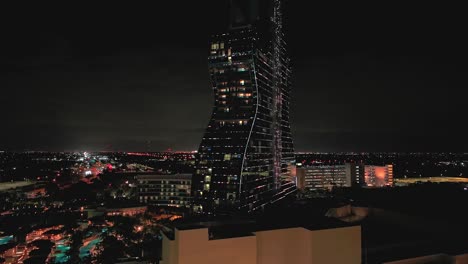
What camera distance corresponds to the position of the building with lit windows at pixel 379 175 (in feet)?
235

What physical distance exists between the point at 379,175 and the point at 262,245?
67913mm

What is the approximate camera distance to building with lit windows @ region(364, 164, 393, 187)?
235 feet

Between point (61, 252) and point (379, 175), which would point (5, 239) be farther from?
point (379, 175)

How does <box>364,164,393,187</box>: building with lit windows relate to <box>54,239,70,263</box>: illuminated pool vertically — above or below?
above

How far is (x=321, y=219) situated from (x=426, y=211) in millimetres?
17261

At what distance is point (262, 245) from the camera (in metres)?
12.9

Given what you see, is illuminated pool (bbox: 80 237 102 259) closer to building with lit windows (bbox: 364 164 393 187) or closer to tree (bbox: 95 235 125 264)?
tree (bbox: 95 235 125 264)

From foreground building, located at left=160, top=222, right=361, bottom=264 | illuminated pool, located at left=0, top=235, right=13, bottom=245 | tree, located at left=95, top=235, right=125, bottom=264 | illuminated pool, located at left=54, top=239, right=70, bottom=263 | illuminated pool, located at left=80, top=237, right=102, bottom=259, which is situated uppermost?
foreground building, located at left=160, top=222, right=361, bottom=264

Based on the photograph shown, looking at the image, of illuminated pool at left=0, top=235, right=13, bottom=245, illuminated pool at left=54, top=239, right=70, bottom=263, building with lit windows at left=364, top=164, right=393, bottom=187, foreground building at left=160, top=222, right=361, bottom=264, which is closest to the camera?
foreground building at left=160, top=222, right=361, bottom=264

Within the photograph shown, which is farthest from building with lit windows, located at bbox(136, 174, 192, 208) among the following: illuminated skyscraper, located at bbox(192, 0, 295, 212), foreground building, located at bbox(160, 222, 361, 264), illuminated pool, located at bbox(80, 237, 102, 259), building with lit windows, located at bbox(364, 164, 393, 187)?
foreground building, located at bbox(160, 222, 361, 264)

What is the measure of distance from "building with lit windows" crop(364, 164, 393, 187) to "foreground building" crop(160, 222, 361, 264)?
62.6 meters

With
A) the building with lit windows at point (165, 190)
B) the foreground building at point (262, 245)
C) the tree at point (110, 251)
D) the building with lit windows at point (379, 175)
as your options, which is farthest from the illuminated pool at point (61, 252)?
the building with lit windows at point (379, 175)

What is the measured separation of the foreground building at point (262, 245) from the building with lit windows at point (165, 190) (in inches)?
1730

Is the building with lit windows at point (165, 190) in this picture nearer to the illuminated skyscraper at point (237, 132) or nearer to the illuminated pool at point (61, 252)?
the illuminated skyscraper at point (237, 132)
